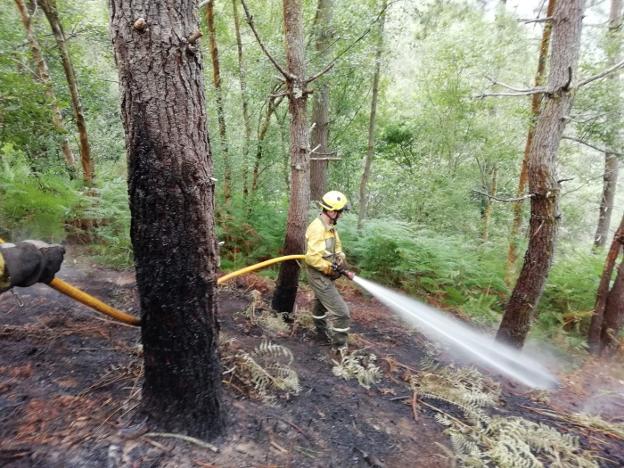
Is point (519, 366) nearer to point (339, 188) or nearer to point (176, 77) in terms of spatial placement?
point (176, 77)

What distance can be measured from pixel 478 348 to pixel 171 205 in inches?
243

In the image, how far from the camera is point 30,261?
2.25 m

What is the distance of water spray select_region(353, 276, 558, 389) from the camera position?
6066mm

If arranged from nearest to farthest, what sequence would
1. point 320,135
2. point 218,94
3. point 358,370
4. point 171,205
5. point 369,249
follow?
1. point 171,205
2. point 358,370
3. point 218,94
4. point 369,249
5. point 320,135

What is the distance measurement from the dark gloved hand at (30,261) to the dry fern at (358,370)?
3468 mm

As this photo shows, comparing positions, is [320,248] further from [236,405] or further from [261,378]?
[236,405]

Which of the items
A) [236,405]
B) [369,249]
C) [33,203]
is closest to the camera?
[236,405]

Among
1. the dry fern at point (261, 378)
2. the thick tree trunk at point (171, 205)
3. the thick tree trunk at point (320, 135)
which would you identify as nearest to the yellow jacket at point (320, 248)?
the dry fern at point (261, 378)

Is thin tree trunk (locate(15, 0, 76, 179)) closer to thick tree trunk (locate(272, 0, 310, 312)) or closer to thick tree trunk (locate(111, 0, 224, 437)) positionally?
thick tree trunk (locate(272, 0, 310, 312))

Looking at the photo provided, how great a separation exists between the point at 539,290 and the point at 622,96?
20.6ft

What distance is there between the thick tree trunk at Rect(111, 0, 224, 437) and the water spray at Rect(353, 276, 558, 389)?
10.5ft

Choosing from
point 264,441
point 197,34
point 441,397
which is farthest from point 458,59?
point 264,441

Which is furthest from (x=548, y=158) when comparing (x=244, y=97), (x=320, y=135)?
(x=244, y=97)

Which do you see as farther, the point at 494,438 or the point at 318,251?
the point at 318,251
